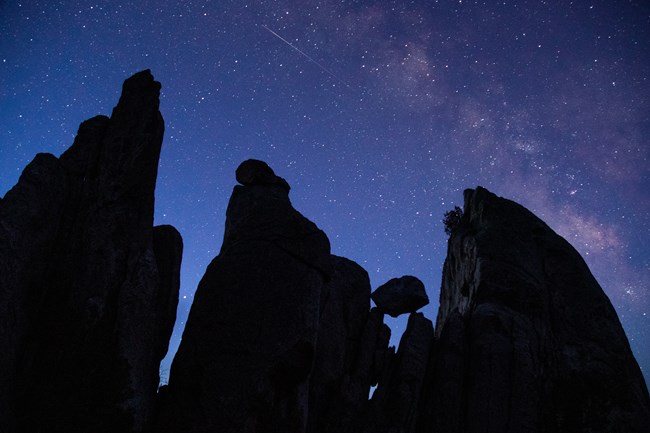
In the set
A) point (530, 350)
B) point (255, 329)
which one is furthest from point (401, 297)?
point (255, 329)

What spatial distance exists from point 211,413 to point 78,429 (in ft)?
11.8

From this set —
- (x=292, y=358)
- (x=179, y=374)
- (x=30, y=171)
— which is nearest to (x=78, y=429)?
(x=179, y=374)

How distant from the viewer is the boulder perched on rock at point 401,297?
24.0m

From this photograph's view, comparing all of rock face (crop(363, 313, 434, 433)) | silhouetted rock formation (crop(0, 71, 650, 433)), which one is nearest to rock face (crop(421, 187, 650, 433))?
silhouetted rock formation (crop(0, 71, 650, 433))

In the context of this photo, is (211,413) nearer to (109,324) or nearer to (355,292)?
(109,324)

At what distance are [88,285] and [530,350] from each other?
18665mm

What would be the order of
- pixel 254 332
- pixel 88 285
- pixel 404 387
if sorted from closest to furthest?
pixel 88 285
pixel 254 332
pixel 404 387

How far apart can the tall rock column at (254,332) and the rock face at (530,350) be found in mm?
7850

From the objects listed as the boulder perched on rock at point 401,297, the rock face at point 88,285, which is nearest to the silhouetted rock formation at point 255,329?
the rock face at point 88,285

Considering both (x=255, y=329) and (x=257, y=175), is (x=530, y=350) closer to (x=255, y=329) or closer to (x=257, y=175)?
(x=255, y=329)

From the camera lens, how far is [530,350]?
62.8 ft

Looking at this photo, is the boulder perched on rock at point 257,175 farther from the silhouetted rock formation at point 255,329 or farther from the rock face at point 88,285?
the rock face at point 88,285

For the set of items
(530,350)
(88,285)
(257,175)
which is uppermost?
(257,175)

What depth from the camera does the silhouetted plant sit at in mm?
32281
